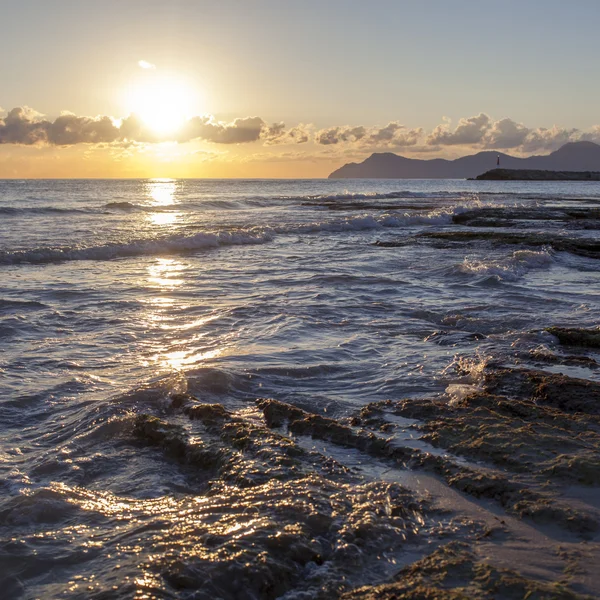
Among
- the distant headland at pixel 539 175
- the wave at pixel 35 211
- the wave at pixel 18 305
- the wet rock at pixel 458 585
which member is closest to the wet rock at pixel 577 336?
the wet rock at pixel 458 585

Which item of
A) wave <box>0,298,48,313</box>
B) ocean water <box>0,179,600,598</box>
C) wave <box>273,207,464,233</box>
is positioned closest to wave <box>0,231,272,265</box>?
ocean water <box>0,179,600,598</box>

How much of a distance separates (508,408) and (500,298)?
544 centimetres

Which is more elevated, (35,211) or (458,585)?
(35,211)

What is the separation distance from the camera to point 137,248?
18094mm

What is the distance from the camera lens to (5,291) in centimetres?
1108

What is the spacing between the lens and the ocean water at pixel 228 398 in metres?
3.08

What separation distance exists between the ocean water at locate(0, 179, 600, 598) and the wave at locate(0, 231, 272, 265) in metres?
0.96

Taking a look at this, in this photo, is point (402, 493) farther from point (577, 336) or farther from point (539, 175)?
point (539, 175)

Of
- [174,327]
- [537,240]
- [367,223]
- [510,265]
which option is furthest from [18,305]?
[367,223]

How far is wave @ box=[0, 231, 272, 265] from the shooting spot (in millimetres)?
15594

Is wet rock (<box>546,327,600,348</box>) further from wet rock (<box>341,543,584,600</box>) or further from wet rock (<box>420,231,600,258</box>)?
wet rock (<box>420,231,600,258</box>)

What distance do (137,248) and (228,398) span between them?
13.5 m

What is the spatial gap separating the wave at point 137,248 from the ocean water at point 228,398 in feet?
3.15

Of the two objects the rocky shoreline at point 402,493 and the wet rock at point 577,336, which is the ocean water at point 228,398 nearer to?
the rocky shoreline at point 402,493
